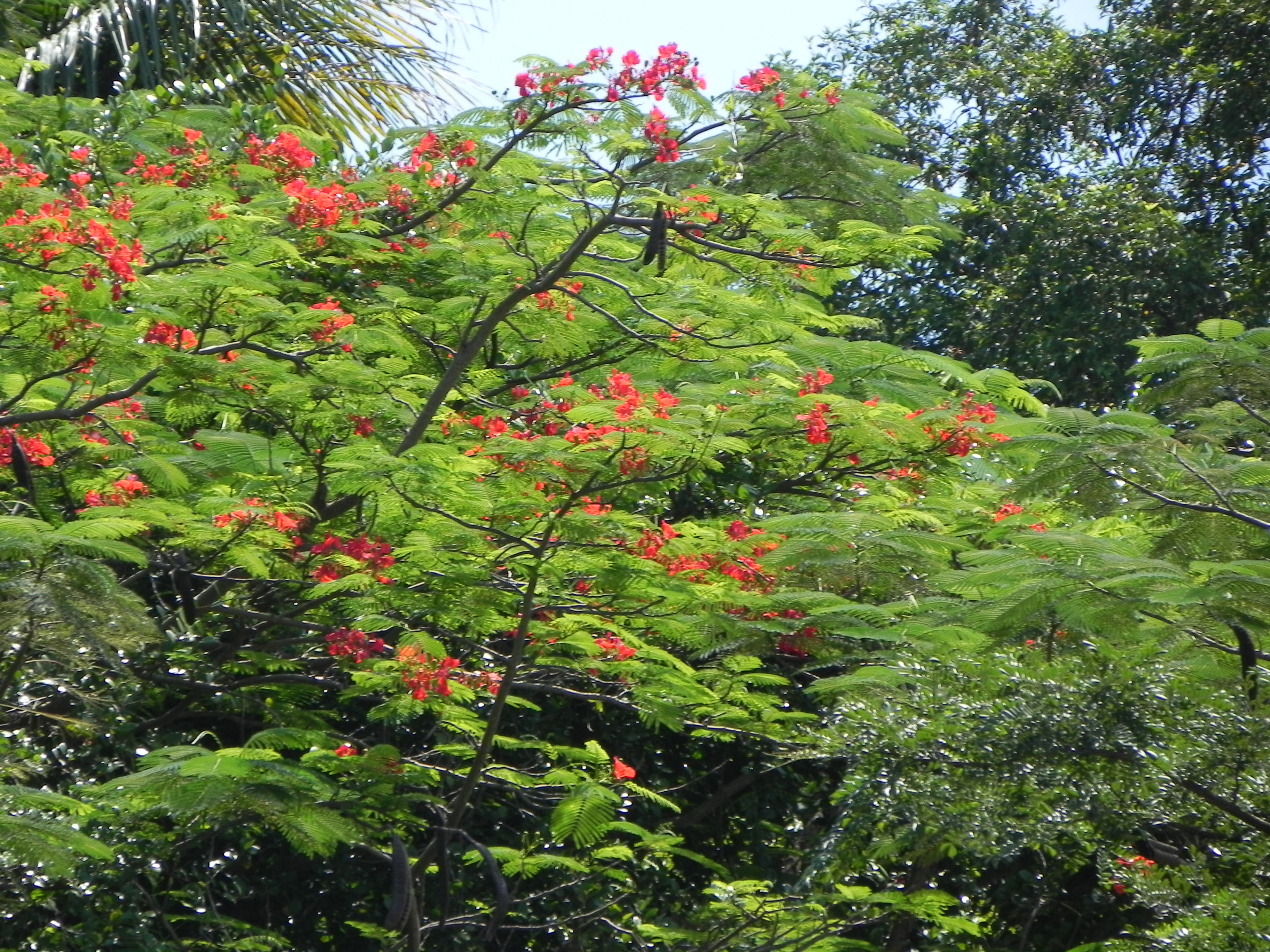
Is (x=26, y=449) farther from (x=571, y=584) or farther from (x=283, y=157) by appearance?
(x=283, y=157)

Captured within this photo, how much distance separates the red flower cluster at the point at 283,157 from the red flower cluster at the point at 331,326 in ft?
6.97

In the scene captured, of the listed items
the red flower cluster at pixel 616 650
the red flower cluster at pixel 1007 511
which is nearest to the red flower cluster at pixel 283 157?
the red flower cluster at pixel 616 650

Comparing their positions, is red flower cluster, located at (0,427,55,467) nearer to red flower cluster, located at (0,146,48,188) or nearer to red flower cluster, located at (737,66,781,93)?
red flower cluster, located at (0,146,48,188)

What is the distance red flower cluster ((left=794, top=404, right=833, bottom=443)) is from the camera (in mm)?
8188

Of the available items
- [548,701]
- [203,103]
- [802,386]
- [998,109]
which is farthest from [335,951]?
[998,109]

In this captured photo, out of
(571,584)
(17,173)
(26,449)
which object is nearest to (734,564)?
(571,584)

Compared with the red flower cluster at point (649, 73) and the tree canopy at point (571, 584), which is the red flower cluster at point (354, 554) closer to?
the tree canopy at point (571, 584)

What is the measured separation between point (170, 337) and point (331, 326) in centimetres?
82

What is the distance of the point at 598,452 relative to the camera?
6328mm

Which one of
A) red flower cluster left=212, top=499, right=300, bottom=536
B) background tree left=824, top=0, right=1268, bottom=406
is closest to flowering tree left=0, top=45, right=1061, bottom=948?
red flower cluster left=212, top=499, right=300, bottom=536

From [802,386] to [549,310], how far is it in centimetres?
170

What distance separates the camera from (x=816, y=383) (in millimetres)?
8656

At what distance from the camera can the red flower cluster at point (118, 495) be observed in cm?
645

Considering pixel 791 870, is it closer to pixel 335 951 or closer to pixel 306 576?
pixel 335 951
